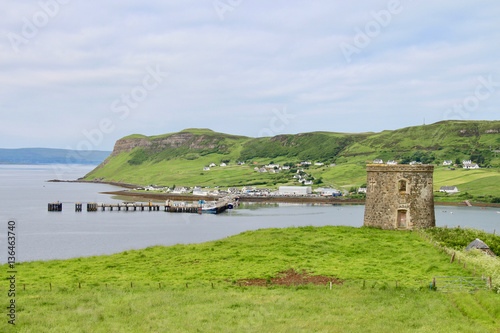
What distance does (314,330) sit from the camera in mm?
16953

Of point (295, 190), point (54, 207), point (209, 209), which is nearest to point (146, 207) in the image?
point (209, 209)

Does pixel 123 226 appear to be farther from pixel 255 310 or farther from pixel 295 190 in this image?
pixel 295 190

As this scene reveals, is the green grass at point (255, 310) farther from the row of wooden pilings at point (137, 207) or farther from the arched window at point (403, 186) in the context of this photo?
the row of wooden pilings at point (137, 207)

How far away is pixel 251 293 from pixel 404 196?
22.3 metres

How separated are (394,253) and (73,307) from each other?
806 inches

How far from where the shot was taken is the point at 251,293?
22.2 meters

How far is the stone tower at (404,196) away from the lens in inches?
1561

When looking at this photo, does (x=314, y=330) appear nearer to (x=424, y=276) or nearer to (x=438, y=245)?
(x=424, y=276)

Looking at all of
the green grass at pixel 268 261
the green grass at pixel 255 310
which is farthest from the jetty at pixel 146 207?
the green grass at pixel 255 310

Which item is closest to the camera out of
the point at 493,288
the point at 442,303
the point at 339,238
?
the point at 442,303

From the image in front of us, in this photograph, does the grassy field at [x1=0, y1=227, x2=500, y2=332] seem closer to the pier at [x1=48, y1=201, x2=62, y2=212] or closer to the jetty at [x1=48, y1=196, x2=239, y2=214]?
the jetty at [x1=48, y1=196, x2=239, y2=214]

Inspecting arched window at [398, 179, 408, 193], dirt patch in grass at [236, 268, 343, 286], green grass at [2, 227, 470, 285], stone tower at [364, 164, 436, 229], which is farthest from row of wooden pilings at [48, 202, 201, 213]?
dirt patch in grass at [236, 268, 343, 286]

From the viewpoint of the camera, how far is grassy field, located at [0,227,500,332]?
17797 millimetres

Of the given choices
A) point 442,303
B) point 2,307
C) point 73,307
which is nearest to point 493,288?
point 442,303
